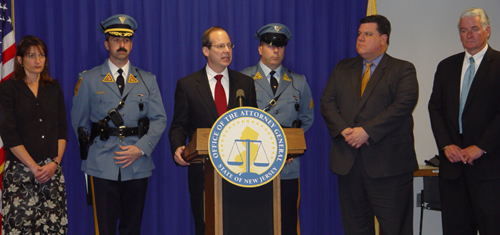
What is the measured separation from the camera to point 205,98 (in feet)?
9.05

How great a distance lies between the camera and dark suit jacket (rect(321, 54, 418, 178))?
2916mm

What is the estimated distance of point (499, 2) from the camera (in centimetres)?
461

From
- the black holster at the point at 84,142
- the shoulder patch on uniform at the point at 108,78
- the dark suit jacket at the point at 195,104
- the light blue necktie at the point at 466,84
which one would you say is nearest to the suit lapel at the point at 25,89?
the black holster at the point at 84,142

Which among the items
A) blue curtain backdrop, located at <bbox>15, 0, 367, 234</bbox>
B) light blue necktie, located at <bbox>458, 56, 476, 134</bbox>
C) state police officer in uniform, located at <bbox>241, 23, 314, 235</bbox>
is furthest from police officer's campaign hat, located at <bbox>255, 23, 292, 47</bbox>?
light blue necktie, located at <bbox>458, 56, 476, 134</bbox>

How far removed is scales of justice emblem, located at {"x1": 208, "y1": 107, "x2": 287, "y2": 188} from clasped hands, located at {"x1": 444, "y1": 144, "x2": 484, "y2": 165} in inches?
67.1

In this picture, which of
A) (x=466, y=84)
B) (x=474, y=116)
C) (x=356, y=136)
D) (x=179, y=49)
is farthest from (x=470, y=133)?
(x=179, y=49)

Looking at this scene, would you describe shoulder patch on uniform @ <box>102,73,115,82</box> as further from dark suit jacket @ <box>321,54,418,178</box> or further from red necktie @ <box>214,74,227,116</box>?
dark suit jacket @ <box>321,54,418,178</box>

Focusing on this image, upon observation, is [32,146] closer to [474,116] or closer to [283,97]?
[283,97]

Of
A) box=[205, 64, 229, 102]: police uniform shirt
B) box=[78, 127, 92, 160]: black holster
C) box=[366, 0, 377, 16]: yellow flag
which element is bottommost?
box=[78, 127, 92, 160]: black holster

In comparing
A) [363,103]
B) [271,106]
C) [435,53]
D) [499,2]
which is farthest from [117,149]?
[499,2]

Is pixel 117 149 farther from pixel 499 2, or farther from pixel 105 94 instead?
pixel 499 2

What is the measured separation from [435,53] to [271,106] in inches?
86.9

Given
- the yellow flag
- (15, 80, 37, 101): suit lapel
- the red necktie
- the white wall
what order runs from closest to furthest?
the red necktie < (15, 80, 37, 101): suit lapel < the yellow flag < the white wall

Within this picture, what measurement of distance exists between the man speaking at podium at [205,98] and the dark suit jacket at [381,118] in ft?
2.31
